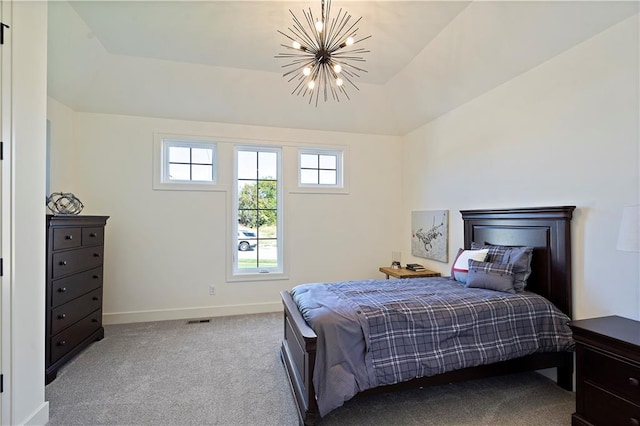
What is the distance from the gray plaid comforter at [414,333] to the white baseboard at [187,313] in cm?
201

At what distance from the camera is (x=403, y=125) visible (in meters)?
4.55

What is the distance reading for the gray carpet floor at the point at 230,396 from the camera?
6.67 feet

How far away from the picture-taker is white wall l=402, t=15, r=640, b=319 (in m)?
2.08

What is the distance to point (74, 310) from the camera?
2.86m

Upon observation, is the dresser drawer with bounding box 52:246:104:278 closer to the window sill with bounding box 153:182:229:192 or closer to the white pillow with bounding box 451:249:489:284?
the window sill with bounding box 153:182:229:192

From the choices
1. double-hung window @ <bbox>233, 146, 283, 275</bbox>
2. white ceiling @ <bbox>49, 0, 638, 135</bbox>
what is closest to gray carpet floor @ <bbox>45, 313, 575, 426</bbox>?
double-hung window @ <bbox>233, 146, 283, 275</bbox>

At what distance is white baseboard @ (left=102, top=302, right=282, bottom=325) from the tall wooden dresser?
1.74ft

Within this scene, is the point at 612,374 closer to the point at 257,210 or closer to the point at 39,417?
the point at 39,417

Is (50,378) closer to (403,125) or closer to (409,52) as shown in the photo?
(409,52)

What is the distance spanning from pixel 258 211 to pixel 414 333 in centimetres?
299

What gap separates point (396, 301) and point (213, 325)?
254cm

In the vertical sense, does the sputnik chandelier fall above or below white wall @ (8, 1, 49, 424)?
above

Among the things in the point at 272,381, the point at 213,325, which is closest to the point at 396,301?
the point at 272,381

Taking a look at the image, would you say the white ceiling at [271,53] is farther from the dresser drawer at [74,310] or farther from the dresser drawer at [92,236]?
the dresser drawer at [74,310]
